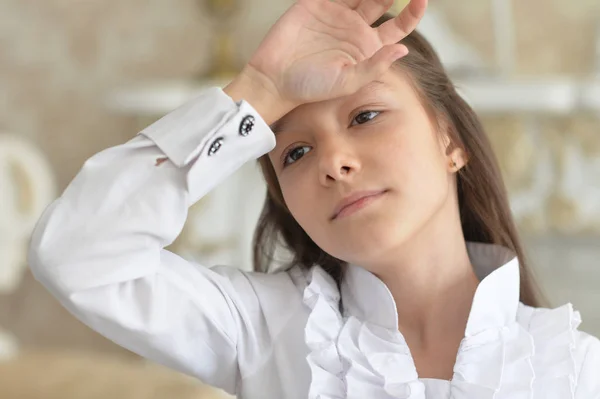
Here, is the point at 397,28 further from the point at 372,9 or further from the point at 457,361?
the point at 457,361

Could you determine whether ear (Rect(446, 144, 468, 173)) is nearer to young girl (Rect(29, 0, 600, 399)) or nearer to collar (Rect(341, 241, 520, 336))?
young girl (Rect(29, 0, 600, 399))

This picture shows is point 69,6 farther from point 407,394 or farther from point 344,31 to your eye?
point 407,394

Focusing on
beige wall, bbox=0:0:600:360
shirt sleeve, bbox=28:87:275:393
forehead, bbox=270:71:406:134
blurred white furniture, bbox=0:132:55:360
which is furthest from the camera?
beige wall, bbox=0:0:600:360

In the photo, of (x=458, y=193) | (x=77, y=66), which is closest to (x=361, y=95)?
(x=458, y=193)

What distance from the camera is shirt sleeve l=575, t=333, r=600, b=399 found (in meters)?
1.09

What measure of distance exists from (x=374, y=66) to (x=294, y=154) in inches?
7.6

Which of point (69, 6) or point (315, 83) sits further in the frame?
point (69, 6)

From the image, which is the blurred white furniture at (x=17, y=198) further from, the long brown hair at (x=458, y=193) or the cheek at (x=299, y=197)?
the cheek at (x=299, y=197)

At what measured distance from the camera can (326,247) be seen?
109 cm

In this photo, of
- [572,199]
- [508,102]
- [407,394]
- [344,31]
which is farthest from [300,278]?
[572,199]

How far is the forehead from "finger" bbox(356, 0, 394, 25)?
8 cm

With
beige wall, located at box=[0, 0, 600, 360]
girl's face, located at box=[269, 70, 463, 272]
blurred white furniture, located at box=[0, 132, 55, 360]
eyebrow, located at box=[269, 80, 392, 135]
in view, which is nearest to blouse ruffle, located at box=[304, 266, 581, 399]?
girl's face, located at box=[269, 70, 463, 272]

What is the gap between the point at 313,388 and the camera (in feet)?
3.44

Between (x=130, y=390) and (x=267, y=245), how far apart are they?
0.40 m
